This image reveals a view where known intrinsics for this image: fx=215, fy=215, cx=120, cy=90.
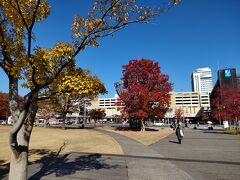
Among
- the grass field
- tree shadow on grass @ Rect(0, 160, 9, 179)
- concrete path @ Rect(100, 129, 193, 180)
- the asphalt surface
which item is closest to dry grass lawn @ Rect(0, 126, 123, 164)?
the grass field

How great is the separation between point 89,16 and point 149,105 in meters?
23.4

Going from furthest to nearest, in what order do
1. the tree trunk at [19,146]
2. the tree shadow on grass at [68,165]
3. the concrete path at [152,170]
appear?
the tree shadow on grass at [68,165] → the concrete path at [152,170] → the tree trunk at [19,146]

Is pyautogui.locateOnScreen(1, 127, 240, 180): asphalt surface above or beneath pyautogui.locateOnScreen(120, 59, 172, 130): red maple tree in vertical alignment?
beneath

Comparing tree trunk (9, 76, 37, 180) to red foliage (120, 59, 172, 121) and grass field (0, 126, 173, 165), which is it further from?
red foliage (120, 59, 172, 121)

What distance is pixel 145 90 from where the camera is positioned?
26984 millimetres

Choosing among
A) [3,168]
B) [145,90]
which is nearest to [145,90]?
[145,90]

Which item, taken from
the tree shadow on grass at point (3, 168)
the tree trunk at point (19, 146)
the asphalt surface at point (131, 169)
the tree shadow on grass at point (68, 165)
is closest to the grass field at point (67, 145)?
the tree shadow on grass at point (3, 168)

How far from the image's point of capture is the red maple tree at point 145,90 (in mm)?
27125

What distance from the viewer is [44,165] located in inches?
348

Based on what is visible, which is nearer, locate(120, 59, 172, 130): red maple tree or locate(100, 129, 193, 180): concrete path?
locate(100, 129, 193, 180): concrete path

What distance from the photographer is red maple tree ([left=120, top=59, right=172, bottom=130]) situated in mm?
27125

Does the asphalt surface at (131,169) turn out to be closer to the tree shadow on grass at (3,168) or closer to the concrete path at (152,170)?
the concrete path at (152,170)

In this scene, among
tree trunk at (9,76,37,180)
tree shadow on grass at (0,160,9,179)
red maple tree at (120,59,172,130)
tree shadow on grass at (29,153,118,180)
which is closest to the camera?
tree trunk at (9,76,37,180)

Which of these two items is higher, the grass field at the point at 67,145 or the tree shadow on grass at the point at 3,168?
the tree shadow on grass at the point at 3,168
